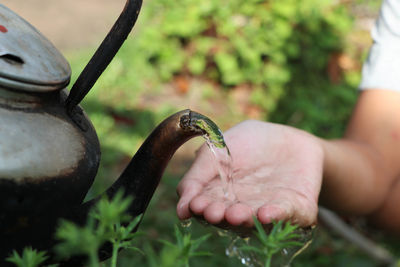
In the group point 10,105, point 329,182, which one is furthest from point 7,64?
point 329,182

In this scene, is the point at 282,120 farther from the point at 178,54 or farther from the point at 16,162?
the point at 16,162

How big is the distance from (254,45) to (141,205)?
3803 millimetres

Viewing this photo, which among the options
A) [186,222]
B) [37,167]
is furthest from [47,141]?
[186,222]

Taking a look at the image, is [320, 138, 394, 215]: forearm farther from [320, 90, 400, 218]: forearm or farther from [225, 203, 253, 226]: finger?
[225, 203, 253, 226]: finger

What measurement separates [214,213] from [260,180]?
41cm

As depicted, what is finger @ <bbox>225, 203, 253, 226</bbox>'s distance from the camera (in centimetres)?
164

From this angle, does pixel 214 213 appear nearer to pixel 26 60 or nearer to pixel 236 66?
pixel 26 60

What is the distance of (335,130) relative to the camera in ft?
16.4

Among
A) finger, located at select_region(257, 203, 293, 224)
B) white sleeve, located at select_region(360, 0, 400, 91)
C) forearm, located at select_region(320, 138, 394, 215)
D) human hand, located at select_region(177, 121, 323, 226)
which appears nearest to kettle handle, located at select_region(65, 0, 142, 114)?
human hand, located at select_region(177, 121, 323, 226)

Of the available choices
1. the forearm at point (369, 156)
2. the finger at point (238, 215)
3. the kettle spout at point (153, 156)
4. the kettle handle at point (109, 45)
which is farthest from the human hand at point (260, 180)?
the kettle handle at point (109, 45)

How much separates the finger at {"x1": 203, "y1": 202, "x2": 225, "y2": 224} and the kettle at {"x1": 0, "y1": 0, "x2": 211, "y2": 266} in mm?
174

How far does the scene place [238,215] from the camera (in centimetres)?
164

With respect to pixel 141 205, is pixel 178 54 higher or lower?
lower

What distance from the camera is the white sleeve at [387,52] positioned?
267 centimetres
